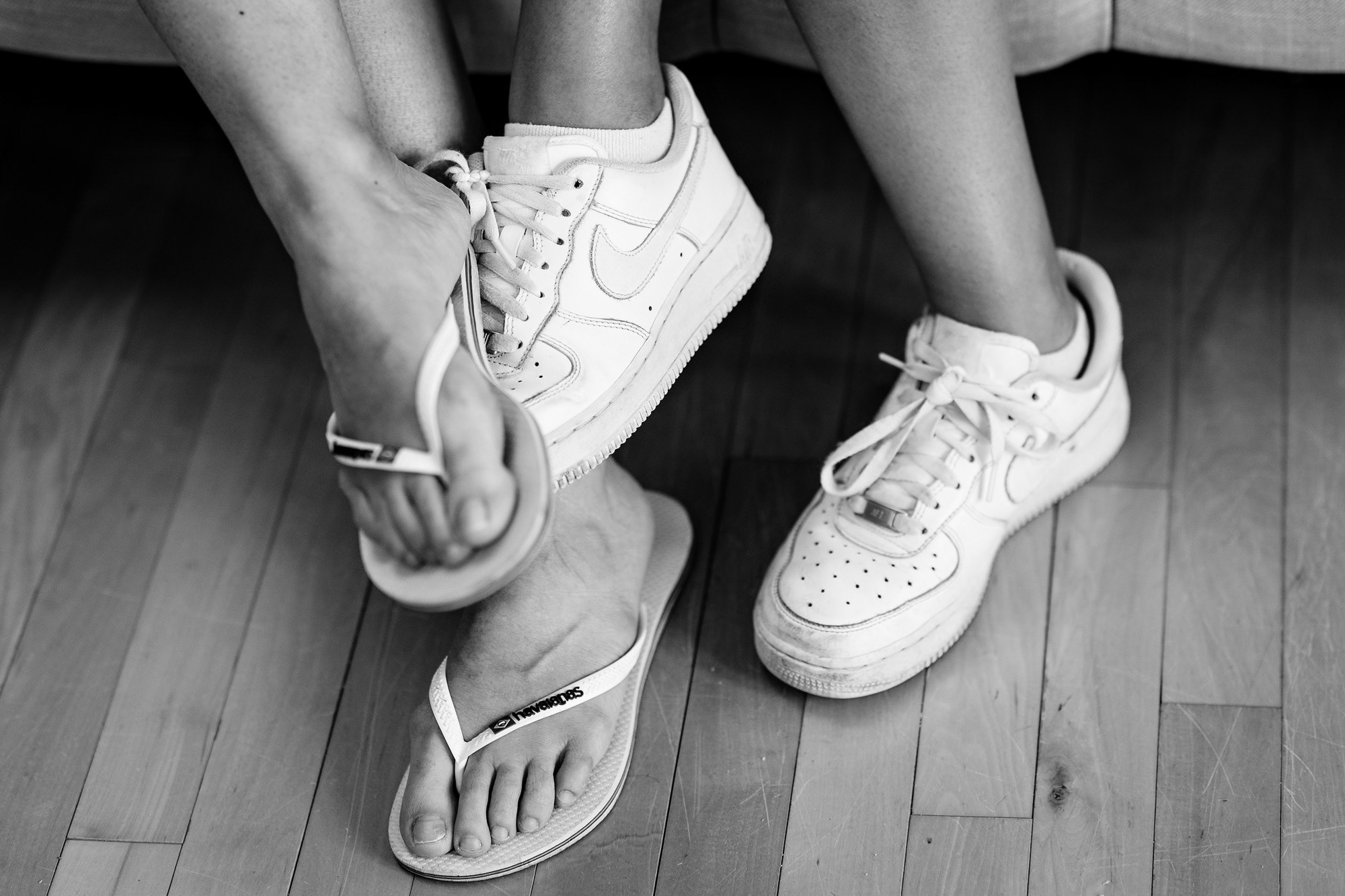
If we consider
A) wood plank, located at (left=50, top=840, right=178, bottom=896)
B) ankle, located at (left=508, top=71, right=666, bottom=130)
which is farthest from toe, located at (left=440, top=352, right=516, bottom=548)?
wood plank, located at (left=50, top=840, right=178, bottom=896)

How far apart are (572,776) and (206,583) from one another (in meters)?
0.41

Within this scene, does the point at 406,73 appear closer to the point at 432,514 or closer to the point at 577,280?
the point at 577,280

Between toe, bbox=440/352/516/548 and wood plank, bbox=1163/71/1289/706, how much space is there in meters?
0.54

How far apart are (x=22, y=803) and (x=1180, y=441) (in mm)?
991

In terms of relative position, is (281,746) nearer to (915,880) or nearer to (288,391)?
(288,391)

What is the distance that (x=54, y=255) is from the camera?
1422 millimetres

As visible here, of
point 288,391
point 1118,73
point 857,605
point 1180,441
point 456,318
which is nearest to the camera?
point 456,318

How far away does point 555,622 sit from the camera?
1.01m

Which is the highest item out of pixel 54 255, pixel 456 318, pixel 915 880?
pixel 456 318

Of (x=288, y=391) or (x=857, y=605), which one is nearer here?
(x=857, y=605)

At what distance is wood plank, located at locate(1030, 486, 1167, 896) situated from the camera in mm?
922

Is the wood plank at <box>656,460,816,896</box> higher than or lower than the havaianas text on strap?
lower

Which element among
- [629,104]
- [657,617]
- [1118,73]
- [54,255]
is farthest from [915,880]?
[54,255]

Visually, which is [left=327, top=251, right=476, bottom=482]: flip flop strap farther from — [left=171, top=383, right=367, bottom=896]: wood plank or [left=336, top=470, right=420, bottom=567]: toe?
[left=171, top=383, right=367, bottom=896]: wood plank
